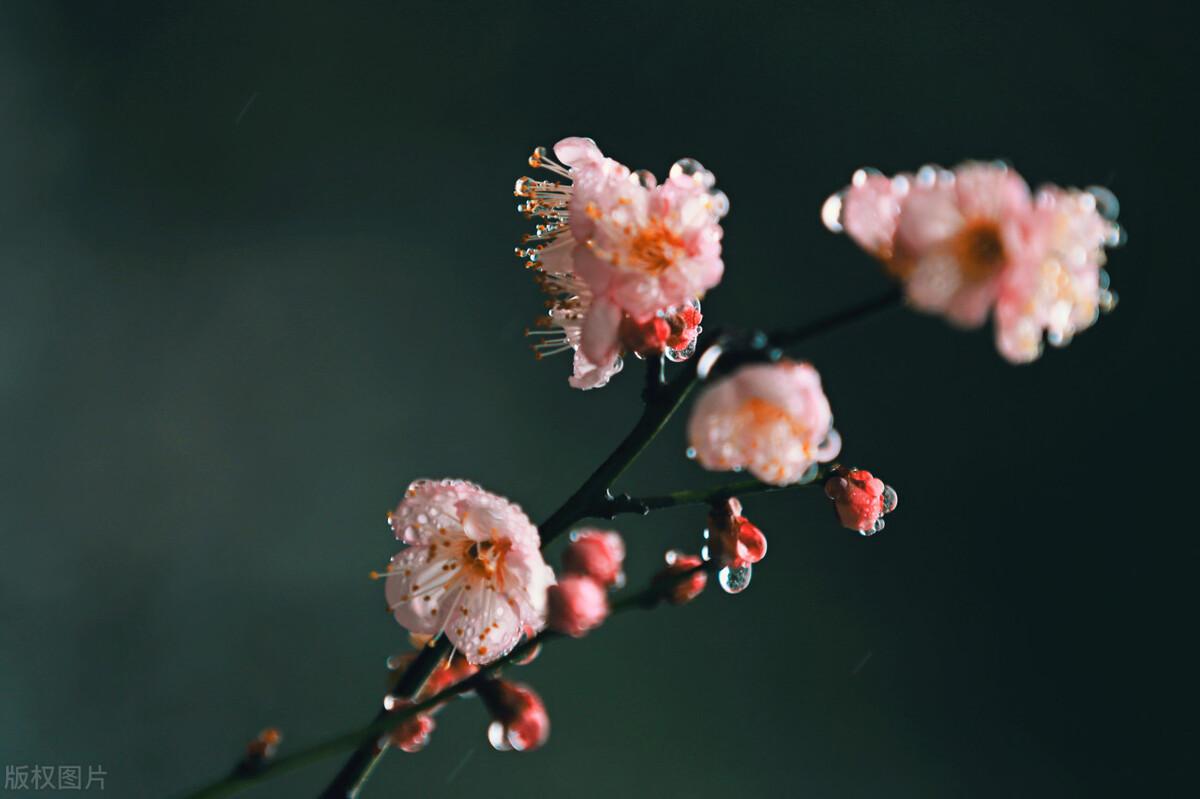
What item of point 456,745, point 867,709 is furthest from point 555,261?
point 867,709

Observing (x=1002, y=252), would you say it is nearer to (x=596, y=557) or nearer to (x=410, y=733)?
(x=596, y=557)

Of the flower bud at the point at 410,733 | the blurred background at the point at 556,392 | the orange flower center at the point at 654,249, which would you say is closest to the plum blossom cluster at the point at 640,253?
the orange flower center at the point at 654,249

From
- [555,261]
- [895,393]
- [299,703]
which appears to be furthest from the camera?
[895,393]

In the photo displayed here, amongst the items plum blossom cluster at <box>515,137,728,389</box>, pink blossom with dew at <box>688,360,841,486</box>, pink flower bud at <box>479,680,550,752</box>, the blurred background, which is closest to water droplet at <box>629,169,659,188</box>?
plum blossom cluster at <box>515,137,728,389</box>

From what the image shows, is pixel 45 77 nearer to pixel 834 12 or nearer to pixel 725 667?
pixel 834 12

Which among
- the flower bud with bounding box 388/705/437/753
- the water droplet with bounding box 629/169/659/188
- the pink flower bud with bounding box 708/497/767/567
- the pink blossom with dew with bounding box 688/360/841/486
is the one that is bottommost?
the flower bud with bounding box 388/705/437/753

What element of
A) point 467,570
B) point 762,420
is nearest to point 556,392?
point 467,570

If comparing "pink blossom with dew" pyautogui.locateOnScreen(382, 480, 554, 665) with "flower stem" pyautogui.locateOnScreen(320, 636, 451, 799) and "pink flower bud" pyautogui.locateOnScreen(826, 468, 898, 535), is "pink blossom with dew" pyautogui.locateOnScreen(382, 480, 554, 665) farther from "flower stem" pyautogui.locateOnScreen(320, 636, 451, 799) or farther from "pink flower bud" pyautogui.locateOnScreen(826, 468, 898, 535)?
"pink flower bud" pyautogui.locateOnScreen(826, 468, 898, 535)
